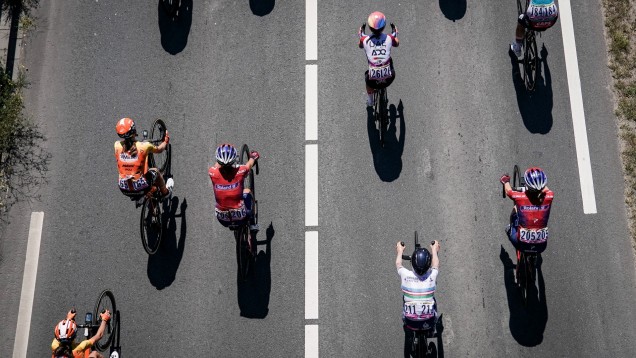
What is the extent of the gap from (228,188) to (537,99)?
6639 mm

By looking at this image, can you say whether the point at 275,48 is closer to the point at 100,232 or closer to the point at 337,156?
the point at 337,156

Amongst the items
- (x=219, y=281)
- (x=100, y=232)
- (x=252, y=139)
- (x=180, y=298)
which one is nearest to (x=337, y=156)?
(x=252, y=139)

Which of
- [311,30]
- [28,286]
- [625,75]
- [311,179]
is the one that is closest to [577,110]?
[625,75]

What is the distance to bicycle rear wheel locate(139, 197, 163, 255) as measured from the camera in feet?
37.3

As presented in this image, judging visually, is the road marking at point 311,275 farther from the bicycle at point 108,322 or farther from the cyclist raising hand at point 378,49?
the bicycle at point 108,322

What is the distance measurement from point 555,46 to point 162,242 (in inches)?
352

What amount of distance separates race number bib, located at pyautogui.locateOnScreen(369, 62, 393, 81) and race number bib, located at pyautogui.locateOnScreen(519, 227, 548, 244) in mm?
3570

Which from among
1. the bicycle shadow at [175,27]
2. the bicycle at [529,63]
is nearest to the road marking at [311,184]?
the bicycle shadow at [175,27]

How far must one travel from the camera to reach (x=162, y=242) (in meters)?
11.6

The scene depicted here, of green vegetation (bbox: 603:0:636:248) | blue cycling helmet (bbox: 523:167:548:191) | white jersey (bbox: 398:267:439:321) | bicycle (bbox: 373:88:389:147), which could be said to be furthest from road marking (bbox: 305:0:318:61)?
green vegetation (bbox: 603:0:636:248)

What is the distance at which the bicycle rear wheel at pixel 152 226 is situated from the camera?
1136 centimetres

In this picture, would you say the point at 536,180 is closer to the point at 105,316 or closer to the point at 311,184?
the point at 311,184

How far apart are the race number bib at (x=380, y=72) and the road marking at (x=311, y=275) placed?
3.12 meters

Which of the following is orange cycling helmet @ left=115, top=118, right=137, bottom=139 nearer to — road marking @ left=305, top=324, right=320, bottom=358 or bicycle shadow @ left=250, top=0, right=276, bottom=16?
bicycle shadow @ left=250, top=0, right=276, bottom=16
